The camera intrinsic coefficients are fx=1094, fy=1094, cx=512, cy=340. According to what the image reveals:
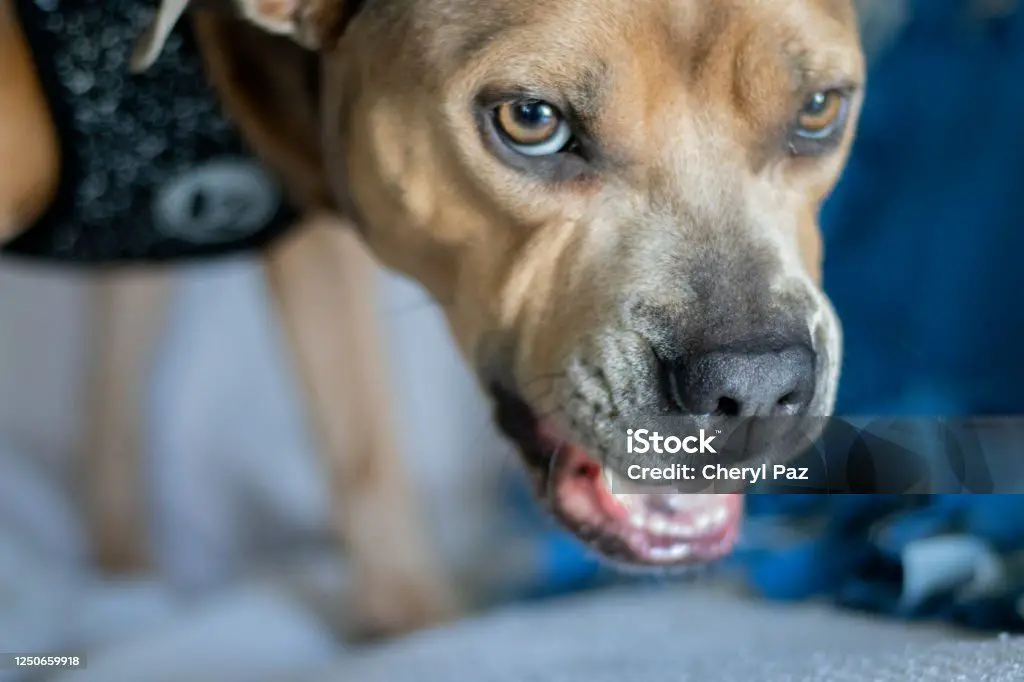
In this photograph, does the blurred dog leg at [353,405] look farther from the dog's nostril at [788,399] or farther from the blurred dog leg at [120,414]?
the dog's nostril at [788,399]

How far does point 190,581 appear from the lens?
7.23 feet

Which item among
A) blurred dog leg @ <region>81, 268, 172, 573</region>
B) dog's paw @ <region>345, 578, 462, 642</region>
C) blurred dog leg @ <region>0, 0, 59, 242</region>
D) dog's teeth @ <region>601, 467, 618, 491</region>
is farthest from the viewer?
blurred dog leg @ <region>81, 268, 172, 573</region>

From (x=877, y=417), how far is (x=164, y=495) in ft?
5.00

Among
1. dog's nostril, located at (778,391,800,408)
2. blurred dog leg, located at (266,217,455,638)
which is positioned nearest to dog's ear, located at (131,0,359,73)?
blurred dog leg, located at (266,217,455,638)

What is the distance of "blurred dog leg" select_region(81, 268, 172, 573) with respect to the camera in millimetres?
2242

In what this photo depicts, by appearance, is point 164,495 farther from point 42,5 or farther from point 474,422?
point 42,5

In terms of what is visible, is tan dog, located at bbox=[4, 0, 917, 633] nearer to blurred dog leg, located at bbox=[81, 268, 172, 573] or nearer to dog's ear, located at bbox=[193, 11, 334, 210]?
dog's ear, located at bbox=[193, 11, 334, 210]

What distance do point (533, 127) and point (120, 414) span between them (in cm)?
146

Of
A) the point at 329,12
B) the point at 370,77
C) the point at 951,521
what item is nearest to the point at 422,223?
the point at 370,77

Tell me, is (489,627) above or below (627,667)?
below

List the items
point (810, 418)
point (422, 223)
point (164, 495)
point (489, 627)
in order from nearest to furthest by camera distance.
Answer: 1. point (810, 418)
2. point (422, 223)
3. point (489, 627)
4. point (164, 495)
